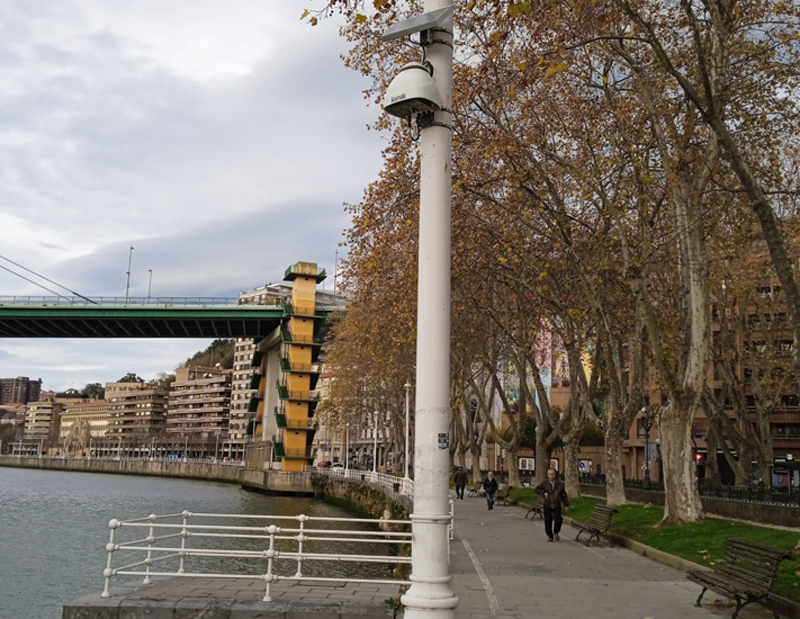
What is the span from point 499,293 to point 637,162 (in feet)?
49.4

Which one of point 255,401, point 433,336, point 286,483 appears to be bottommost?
point 286,483

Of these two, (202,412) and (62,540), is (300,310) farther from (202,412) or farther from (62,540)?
(202,412)

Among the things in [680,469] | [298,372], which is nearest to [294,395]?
[298,372]

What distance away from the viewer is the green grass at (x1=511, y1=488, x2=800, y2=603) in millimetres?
11781

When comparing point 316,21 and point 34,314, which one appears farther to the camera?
point 34,314

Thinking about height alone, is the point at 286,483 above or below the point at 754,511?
below

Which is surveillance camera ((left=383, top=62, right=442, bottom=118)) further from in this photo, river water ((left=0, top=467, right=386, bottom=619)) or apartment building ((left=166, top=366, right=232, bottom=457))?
apartment building ((left=166, top=366, right=232, bottom=457))

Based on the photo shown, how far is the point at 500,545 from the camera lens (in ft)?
60.2

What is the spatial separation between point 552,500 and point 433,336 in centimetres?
1384

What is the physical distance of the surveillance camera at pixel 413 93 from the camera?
6137 millimetres

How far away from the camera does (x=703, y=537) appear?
16.3 m

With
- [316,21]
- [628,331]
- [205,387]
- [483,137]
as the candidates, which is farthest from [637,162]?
[205,387]

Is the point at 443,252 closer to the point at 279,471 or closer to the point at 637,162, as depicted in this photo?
the point at 637,162

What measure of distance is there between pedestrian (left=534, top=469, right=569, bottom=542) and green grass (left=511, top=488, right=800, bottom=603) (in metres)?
1.55
